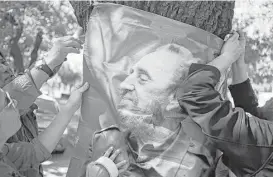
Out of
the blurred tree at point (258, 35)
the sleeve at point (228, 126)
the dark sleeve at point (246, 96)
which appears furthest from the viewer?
the blurred tree at point (258, 35)

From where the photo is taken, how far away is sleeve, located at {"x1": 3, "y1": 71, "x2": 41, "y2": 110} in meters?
2.36

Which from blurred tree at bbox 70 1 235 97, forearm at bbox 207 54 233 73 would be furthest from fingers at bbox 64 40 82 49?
forearm at bbox 207 54 233 73

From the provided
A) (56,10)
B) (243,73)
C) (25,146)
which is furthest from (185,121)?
(56,10)

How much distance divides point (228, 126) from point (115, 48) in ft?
2.04

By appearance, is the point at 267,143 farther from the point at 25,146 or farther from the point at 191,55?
the point at 25,146

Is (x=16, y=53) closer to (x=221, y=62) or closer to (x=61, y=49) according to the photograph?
(x=61, y=49)

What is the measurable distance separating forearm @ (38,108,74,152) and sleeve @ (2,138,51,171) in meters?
0.03

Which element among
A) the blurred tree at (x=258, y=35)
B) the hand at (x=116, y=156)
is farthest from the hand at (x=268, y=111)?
the blurred tree at (x=258, y=35)

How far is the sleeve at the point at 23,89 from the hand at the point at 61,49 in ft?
0.49

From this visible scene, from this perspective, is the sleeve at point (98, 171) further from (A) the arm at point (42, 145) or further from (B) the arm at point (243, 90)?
(B) the arm at point (243, 90)

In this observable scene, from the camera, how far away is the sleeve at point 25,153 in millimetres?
2020

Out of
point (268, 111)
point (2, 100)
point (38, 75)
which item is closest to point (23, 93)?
point (38, 75)

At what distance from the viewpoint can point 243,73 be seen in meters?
1.95

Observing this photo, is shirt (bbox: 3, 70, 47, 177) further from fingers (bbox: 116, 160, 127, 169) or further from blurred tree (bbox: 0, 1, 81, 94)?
blurred tree (bbox: 0, 1, 81, 94)
